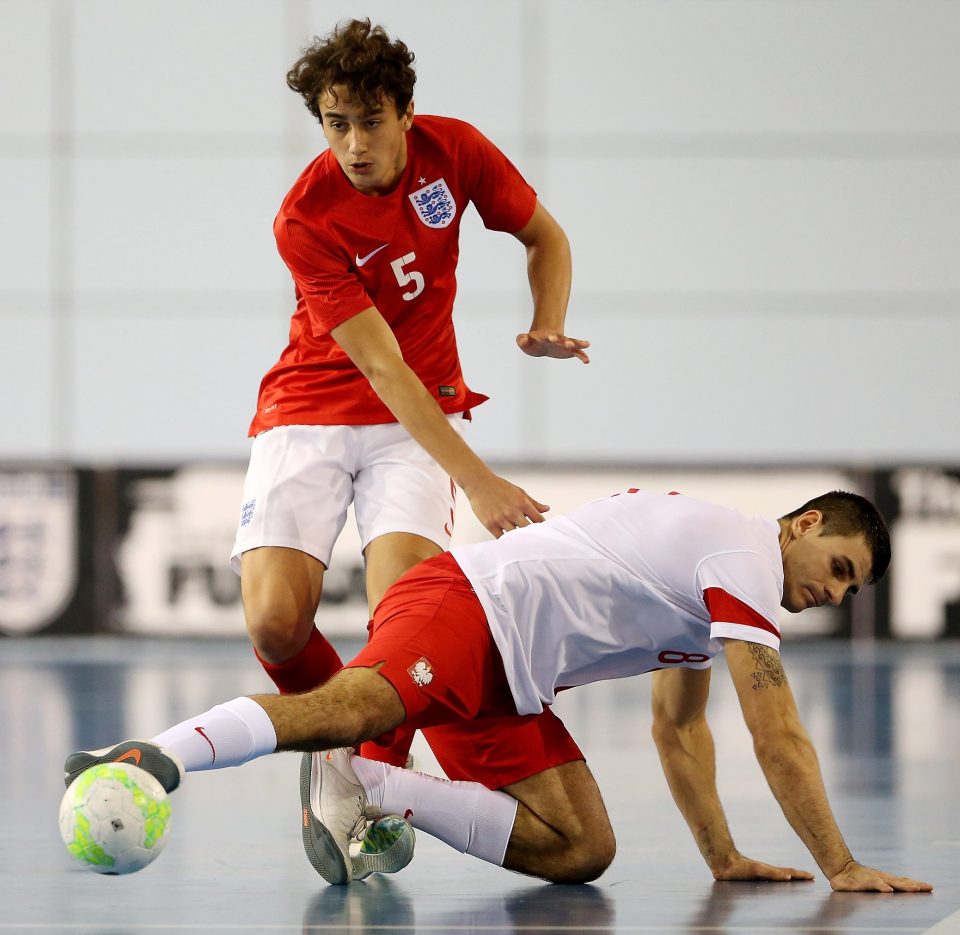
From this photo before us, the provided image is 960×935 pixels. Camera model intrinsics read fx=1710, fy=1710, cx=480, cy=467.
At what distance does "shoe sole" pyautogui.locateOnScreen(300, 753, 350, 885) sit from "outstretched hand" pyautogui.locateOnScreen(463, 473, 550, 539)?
0.73 m

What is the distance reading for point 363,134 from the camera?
4523 millimetres

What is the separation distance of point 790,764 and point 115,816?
1.43 m

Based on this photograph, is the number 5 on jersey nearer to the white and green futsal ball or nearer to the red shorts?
the red shorts

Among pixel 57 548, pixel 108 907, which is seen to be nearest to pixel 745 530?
pixel 108 907

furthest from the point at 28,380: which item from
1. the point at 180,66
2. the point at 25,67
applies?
the point at 180,66

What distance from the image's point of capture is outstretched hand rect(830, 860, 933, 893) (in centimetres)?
378

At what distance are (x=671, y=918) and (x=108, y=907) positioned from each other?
122cm

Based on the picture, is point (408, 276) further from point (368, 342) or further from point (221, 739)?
point (221, 739)

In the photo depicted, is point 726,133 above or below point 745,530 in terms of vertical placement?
above

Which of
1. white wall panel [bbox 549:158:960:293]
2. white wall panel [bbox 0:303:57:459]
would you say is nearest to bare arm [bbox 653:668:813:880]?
white wall panel [bbox 549:158:960:293]

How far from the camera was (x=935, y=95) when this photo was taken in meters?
14.5

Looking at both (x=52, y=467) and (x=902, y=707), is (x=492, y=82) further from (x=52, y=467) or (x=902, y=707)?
(x=902, y=707)

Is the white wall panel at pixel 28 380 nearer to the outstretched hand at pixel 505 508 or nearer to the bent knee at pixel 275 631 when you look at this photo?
the bent knee at pixel 275 631

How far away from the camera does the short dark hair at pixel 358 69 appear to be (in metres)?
4.44
